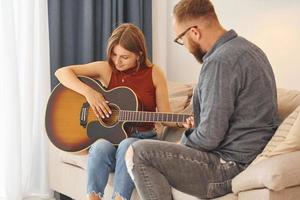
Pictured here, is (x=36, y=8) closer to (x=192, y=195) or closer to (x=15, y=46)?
(x=15, y=46)

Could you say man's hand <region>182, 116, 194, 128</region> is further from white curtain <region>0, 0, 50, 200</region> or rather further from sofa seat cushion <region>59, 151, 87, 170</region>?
white curtain <region>0, 0, 50, 200</region>

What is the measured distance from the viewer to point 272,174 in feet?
5.52

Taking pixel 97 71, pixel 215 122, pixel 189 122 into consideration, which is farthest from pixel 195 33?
pixel 97 71

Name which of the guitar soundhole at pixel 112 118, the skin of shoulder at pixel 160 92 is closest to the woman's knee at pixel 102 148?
the guitar soundhole at pixel 112 118

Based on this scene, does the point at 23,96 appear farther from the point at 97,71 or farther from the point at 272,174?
the point at 272,174

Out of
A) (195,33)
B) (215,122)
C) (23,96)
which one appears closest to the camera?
(215,122)

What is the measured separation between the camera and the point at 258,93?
183 cm

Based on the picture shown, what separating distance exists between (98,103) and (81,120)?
149mm

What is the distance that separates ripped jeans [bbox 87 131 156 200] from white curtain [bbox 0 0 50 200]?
3.03 feet

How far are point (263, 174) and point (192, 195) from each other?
34cm

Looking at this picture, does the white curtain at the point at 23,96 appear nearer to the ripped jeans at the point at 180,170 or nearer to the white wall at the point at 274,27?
the white wall at the point at 274,27

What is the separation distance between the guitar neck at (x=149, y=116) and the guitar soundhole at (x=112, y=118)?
0.03 metres

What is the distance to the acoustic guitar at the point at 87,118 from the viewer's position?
2469 millimetres

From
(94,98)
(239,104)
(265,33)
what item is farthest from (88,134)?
(265,33)
